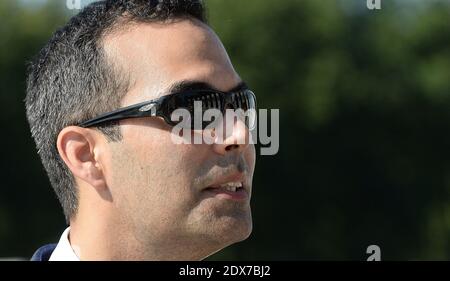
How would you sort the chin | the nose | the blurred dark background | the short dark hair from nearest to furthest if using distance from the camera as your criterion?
the chin
the nose
the short dark hair
the blurred dark background

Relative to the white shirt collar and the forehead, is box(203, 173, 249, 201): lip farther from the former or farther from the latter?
the white shirt collar

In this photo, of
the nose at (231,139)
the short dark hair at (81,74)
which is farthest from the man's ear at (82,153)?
the nose at (231,139)

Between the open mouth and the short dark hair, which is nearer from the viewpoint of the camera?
the open mouth

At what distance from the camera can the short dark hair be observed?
10.0 ft

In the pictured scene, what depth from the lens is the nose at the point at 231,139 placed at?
2941 millimetres

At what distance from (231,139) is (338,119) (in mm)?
14061

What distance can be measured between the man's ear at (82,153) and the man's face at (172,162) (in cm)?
5

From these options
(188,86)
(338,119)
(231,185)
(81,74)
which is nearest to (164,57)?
(188,86)

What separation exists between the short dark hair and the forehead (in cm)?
3

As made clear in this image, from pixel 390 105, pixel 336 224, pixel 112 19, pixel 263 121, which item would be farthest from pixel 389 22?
pixel 112 19

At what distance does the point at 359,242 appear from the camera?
51.9 ft

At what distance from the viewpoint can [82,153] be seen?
302 cm

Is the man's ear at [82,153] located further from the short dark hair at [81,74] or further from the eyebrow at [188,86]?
the eyebrow at [188,86]

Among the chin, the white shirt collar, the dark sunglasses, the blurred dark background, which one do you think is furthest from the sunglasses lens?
the blurred dark background
